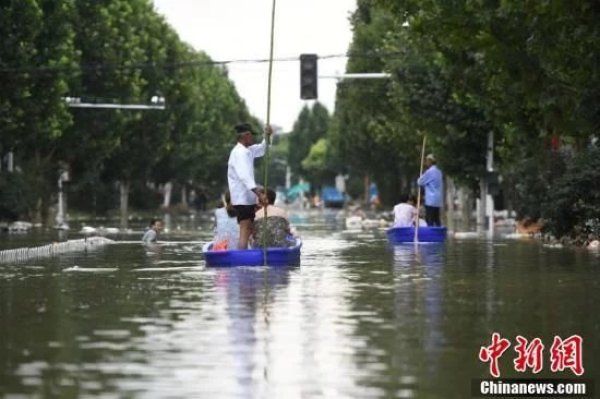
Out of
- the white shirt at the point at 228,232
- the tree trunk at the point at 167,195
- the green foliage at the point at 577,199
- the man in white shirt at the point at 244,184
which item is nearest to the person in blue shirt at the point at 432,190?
the green foliage at the point at 577,199

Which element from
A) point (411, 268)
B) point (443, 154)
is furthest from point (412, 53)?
point (411, 268)

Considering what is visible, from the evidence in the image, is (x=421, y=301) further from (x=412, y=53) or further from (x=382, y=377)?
(x=412, y=53)

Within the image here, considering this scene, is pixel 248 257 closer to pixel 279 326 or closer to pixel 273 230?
pixel 273 230

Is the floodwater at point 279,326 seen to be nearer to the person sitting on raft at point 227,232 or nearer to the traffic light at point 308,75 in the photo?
the person sitting on raft at point 227,232

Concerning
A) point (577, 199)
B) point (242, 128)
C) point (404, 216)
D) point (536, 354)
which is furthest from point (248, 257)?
point (404, 216)

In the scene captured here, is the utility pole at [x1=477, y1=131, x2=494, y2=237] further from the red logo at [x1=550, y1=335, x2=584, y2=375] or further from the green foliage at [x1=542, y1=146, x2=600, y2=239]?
the red logo at [x1=550, y1=335, x2=584, y2=375]

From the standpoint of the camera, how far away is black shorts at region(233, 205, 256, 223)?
21.7 m

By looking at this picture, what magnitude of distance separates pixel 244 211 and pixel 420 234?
34.8 ft

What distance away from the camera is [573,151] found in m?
33.8

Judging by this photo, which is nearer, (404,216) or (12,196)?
(404,216)

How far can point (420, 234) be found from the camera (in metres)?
31.7

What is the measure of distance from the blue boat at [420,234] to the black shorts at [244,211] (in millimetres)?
10193

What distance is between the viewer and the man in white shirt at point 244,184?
21562 millimetres

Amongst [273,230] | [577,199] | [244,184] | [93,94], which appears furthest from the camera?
[93,94]
